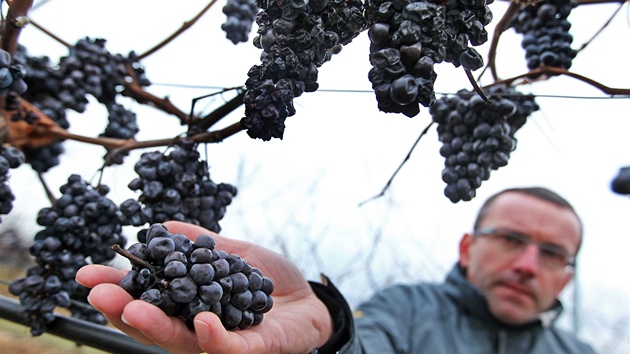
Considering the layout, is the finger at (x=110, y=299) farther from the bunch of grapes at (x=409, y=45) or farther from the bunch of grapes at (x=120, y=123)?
the bunch of grapes at (x=120, y=123)

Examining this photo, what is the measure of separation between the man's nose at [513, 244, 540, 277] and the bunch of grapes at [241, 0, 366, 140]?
72.5 inches

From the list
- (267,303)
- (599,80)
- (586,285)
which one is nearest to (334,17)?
(267,303)

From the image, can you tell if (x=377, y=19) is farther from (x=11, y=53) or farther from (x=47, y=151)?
(x=47, y=151)

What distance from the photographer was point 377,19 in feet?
1.29

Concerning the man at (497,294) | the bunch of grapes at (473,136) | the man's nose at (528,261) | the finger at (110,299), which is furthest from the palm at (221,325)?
the man's nose at (528,261)

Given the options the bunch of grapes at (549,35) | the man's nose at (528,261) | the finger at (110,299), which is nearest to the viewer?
the finger at (110,299)

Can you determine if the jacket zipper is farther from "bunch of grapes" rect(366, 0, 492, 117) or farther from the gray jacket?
"bunch of grapes" rect(366, 0, 492, 117)

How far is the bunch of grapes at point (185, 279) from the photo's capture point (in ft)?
1.45

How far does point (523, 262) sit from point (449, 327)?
431mm

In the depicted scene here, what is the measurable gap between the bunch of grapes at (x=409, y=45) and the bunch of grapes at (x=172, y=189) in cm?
40

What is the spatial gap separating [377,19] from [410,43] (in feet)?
0.11

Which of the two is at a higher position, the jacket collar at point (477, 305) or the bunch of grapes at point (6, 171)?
the jacket collar at point (477, 305)

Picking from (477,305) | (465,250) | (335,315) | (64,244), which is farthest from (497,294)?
(64,244)

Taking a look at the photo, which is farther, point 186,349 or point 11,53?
point 11,53
